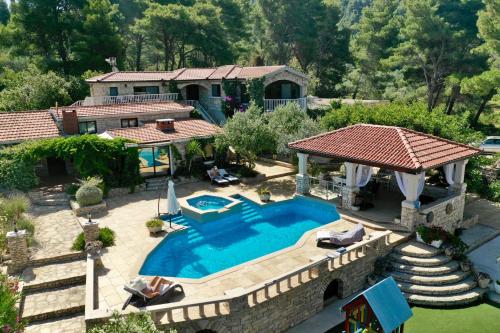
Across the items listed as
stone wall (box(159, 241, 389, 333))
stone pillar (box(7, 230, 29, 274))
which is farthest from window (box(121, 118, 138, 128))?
stone wall (box(159, 241, 389, 333))

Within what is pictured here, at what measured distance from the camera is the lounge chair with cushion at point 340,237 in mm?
16641

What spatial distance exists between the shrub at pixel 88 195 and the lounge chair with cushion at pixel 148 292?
1023 cm

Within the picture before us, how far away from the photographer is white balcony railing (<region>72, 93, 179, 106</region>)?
36.0m

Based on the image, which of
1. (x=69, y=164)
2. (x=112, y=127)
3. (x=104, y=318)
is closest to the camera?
(x=104, y=318)

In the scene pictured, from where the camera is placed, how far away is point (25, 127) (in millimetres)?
26594

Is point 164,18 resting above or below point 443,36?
above

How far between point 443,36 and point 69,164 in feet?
125

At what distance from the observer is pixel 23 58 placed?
6125 cm

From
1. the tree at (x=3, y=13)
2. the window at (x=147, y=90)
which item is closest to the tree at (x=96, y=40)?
the window at (x=147, y=90)

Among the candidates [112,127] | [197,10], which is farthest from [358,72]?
[112,127]

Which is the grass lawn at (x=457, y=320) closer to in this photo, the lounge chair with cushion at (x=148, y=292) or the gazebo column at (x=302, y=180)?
the lounge chair with cushion at (x=148, y=292)

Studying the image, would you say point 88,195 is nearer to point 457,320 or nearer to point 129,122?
point 129,122

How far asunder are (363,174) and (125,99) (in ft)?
81.6

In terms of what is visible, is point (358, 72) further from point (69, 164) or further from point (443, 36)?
point (69, 164)
